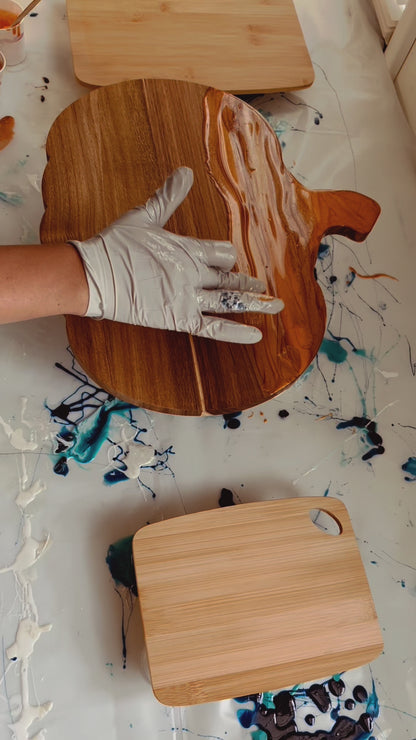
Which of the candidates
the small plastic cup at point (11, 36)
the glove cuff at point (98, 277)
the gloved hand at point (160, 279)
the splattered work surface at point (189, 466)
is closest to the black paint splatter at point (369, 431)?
the splattered work surface at point (189, 466)

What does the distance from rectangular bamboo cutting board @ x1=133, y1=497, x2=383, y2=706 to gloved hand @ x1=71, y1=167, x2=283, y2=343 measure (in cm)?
33

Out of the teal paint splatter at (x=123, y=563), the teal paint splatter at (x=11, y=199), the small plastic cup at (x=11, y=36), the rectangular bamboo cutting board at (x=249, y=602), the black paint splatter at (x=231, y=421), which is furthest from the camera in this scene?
the small plastic cup at (x=11, y=36)

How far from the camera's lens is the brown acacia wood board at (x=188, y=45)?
149 centimetres

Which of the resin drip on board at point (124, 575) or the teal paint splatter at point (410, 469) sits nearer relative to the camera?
the resin drip on board at point (124, 575)

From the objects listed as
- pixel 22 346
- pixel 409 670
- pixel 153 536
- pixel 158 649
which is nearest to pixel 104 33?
pixel 22 346

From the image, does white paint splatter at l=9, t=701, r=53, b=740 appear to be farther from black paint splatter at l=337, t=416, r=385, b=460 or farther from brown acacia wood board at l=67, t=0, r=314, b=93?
brown acacia wood board at l=67, t=0, r=314, b=93

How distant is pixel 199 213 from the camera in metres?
1.19

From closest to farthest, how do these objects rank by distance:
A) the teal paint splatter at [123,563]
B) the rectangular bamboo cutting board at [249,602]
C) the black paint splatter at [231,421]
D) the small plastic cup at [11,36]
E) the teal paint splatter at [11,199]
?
the rectangular bamboo cutting board at [249,602], the teal paint splatter at [123,563], the black paint splatter at [231,421], the teal paint splatter at [11,199], the small plastic cup at [11,36]

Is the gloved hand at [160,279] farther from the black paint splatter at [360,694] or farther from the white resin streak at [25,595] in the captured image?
the black paint splatter at [360,694]

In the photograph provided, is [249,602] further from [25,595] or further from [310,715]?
[25,595]

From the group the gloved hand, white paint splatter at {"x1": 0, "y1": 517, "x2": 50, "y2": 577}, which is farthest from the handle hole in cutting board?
white paint splatter at {"x1": 0, "y1": 517, "x2": 50, "y2": 577}

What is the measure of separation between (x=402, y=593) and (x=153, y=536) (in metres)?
0.48

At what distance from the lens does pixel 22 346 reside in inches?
48.6

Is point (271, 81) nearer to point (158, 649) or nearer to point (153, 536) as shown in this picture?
point (153, 536)
